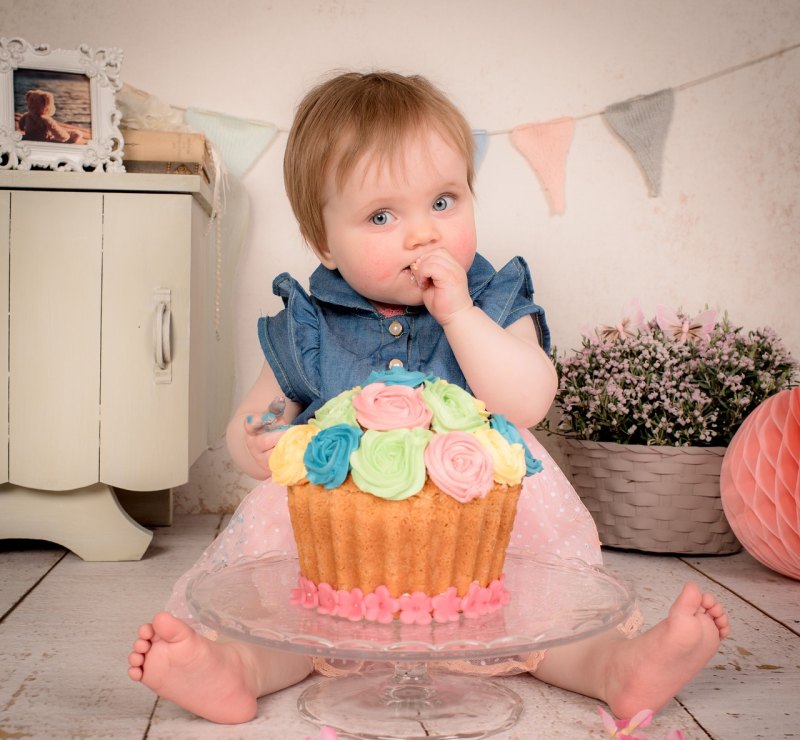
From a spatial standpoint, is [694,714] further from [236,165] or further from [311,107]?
[236,165]

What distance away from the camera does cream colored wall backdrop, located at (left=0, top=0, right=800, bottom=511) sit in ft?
7.54

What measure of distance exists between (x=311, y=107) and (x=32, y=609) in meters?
0.91

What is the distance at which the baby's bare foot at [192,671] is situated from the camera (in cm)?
91

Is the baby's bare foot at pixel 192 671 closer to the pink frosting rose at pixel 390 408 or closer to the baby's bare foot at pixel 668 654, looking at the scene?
the pink frosting rose at pixel 390 408

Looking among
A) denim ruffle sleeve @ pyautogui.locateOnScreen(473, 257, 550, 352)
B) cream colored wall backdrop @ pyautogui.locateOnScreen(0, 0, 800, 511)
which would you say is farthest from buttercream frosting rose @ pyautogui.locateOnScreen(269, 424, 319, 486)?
cream colored wall backdrop @ pyautogui.locateOnScreen(0, 0, 800, 511)

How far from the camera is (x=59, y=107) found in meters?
1.80

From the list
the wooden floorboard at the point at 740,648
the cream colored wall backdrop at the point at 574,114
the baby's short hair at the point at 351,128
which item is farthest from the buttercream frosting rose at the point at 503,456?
the cream colored wall backdrop at the point at 574,114

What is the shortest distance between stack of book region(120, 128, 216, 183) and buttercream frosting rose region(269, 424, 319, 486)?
42.1 inches

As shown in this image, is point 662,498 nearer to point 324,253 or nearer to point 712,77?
point 324,253

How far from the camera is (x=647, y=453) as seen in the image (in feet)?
6.21

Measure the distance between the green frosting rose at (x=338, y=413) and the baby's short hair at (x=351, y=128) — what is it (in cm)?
37

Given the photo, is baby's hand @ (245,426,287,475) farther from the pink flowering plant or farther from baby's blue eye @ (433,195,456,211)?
the pink flowering plant

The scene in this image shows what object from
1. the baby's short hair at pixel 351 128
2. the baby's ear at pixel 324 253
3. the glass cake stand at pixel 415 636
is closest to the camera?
A: the glass cake stand at pixel 415 636

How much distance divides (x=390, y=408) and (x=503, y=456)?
13 cm
